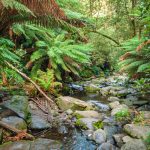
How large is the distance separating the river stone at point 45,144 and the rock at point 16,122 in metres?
0.61

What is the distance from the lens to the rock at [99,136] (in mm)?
5207

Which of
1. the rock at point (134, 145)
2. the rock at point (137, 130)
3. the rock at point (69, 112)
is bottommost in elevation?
the rock at point (69, 112)

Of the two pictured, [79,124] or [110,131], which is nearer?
[110,131]

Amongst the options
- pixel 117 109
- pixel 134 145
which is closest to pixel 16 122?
pixel 134 145

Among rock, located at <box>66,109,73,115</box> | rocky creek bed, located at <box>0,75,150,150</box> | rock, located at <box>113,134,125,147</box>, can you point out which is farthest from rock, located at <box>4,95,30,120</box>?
rock, located at <box>113,134,125,147</box>

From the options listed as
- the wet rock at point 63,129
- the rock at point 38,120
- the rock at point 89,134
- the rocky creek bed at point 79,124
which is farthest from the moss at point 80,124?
the rock at point 38,120

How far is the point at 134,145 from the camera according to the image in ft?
14.9

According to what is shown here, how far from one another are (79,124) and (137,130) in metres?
1.32

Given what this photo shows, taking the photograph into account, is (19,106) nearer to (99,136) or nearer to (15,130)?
(15,130)

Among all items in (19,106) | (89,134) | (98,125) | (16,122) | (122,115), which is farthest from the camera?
(122,115)


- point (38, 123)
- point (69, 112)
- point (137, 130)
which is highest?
point (137, 130)

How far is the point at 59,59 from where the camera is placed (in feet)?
31.0

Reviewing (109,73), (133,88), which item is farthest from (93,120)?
(109,73)

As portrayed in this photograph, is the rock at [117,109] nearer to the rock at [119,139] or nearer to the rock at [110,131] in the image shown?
the rock at [110,131]
